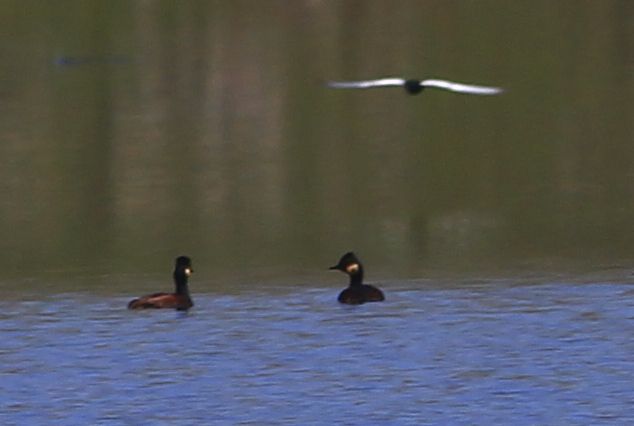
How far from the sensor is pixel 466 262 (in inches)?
947

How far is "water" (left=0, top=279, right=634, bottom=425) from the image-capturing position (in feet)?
53.6

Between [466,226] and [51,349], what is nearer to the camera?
[51,349]

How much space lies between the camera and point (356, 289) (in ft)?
69.5

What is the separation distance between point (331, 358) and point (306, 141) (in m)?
21.9

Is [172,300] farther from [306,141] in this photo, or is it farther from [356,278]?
[306,141]

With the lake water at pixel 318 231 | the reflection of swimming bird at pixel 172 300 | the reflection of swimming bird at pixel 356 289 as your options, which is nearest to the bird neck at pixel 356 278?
the reflection of swimming bird at pixel 356 289

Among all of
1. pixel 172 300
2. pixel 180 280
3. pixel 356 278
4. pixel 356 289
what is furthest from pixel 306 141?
pixel 172 300

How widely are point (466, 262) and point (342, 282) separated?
1.47 meters

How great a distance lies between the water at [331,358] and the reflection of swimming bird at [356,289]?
0.11 meters

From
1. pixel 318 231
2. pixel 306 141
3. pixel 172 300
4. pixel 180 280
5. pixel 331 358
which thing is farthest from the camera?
pixel 306 141

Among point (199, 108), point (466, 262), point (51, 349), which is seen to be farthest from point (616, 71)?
point (51, 349)

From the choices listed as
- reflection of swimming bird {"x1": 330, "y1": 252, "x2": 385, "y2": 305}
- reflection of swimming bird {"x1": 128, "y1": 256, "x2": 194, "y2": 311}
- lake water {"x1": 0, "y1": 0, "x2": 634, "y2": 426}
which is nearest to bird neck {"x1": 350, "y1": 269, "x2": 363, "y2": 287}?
reflection of swimming bird {"x1": 330, "y1": 252, "x2": 385, "y2": 305}

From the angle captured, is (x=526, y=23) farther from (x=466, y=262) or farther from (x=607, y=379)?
(x=607, y=379)

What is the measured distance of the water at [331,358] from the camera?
16344mm
